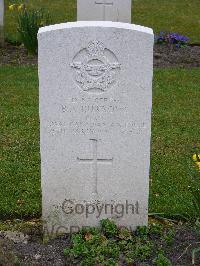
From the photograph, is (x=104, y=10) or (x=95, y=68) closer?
(x=95, y=68)

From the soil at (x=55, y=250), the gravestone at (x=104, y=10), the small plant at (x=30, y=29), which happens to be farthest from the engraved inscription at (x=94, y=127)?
the gravestone at (x=104, y=10)

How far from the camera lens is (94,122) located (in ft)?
14.1

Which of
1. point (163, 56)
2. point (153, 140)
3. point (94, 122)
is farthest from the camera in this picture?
point (163, 56)

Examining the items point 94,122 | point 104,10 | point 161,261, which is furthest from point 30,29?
point 161,261

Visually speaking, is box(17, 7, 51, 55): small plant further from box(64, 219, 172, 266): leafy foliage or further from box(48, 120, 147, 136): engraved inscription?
box(64, 219, 172, 266): leafy foliage

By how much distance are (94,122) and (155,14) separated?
1117cm

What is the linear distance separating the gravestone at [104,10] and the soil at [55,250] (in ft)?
21.5

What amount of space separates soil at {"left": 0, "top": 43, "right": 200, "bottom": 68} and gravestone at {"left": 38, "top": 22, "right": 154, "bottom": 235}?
5658 mm

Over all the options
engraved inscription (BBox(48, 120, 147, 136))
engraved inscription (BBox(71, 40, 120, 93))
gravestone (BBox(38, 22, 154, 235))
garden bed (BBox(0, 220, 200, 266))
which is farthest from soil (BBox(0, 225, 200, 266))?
engraved inscription (BBox(71, 40, 120, 93))

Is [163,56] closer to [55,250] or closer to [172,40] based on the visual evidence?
[172,40]

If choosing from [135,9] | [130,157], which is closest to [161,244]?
[130,157]

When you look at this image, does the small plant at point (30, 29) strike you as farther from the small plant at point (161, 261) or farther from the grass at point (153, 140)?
the small plant at point (161, 261)

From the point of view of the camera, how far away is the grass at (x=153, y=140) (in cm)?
517

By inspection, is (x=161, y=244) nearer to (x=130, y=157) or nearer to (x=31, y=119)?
(x=130, y=157)
